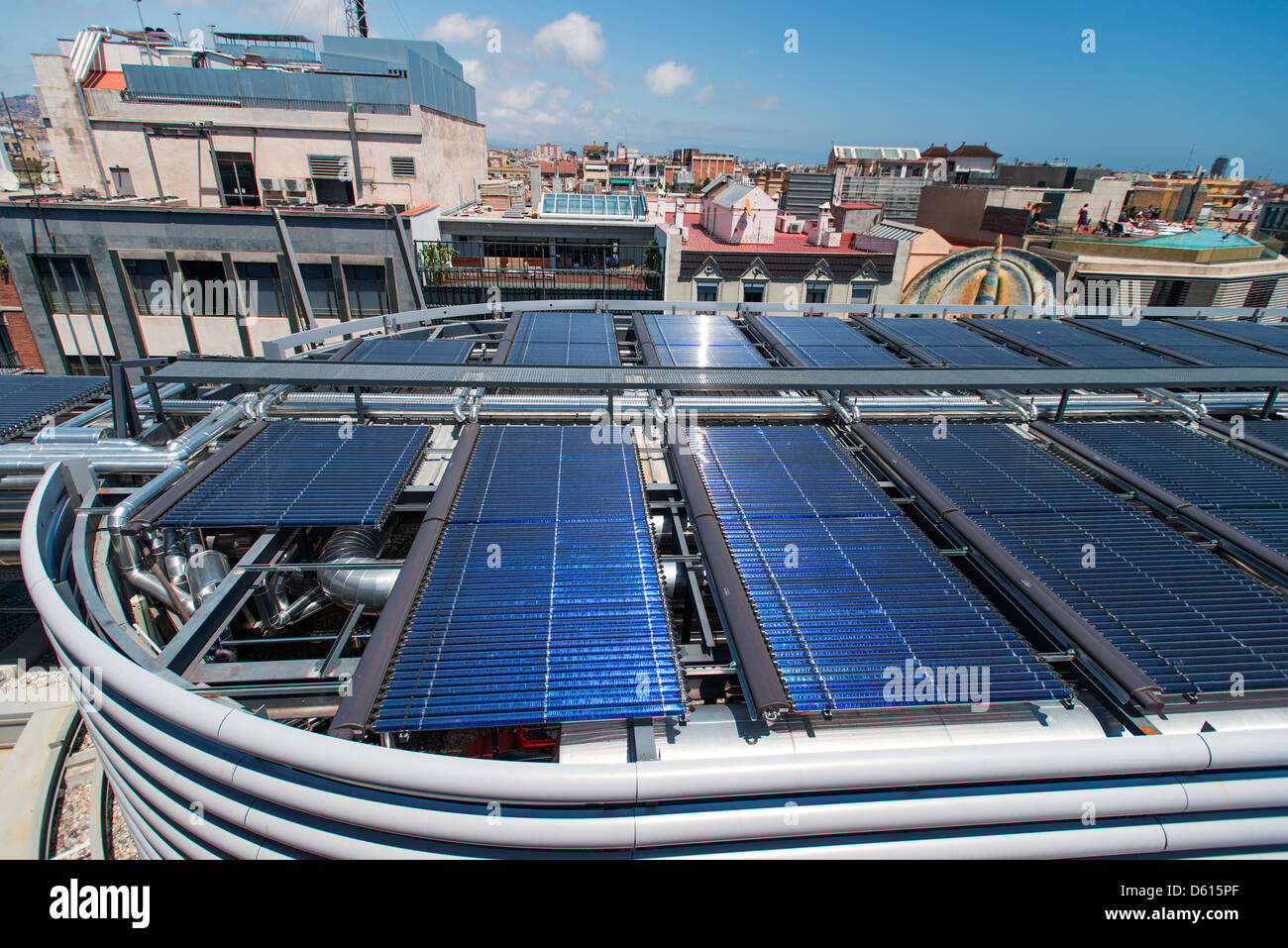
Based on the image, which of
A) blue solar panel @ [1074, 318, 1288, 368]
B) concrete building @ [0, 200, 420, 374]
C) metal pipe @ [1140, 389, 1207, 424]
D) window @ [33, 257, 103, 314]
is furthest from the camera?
window @ [33, 257, 103, 314]

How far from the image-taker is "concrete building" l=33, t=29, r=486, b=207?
29656 mm

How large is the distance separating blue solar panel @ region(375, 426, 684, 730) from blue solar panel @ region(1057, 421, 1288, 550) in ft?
28.5

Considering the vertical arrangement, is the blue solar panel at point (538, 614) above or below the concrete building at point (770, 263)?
below

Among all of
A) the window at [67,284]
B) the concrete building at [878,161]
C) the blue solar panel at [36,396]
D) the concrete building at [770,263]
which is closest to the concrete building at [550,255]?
the concrete building at [770,263]

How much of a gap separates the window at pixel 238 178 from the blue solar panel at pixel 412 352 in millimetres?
23556

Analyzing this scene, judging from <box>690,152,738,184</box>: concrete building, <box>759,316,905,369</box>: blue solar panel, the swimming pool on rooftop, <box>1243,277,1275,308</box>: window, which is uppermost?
<box>690,152,738,184</box>: concrete building

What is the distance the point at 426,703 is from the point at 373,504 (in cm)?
368

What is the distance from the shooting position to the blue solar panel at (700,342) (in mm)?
13461

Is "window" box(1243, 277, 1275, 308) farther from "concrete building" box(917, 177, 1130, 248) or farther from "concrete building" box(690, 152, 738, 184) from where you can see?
"concrete building" box(690, 152, 738, 184)

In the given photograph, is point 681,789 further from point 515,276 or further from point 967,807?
point 515,276

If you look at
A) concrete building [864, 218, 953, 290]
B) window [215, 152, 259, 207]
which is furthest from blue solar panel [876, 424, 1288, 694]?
window [215, 152, 259, 207]

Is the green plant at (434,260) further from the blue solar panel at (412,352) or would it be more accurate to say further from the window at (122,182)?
the window at (122,182)

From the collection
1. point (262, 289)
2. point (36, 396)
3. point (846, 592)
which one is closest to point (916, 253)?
point (846, 592)
